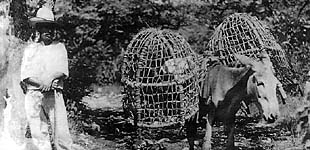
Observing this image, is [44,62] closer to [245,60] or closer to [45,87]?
[45,87]

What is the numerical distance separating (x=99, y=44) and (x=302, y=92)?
0.79 meters

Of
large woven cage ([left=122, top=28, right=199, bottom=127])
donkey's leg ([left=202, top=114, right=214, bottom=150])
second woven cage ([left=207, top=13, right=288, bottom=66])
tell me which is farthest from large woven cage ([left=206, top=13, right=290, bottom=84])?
donkey's leg ([left=202, top=114, right=214, bottom=150])

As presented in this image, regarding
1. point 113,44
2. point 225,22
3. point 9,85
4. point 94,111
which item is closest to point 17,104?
point 9,85

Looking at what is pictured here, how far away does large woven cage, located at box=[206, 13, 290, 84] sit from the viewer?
196cm

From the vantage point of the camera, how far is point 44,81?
6.08 feet

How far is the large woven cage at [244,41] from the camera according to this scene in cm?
196

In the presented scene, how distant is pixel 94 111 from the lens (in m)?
2.22

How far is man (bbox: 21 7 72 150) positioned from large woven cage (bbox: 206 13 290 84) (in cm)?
55

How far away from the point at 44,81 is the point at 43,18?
0.69 feet

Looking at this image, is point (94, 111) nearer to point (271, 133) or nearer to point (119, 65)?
point (119, 65)

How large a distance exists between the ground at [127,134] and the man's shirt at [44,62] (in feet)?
1.14

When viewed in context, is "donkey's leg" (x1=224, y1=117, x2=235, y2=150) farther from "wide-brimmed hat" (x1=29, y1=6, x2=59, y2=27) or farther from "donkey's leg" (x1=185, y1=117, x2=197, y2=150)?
"wide-brimmed hat" (x1=29, y1=6, x2=59, y2=27)

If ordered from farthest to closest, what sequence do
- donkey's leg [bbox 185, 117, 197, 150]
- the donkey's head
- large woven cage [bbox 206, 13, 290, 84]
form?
donkey's leg [bbox 185, 117, 197, 150]
large woven cage [bbox 206, 13, 290, 84]
the donkey's head

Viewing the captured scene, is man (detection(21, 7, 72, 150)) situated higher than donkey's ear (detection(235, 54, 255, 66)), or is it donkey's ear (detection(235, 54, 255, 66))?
donkey's ear (detection(235, 54, 255, 66))
